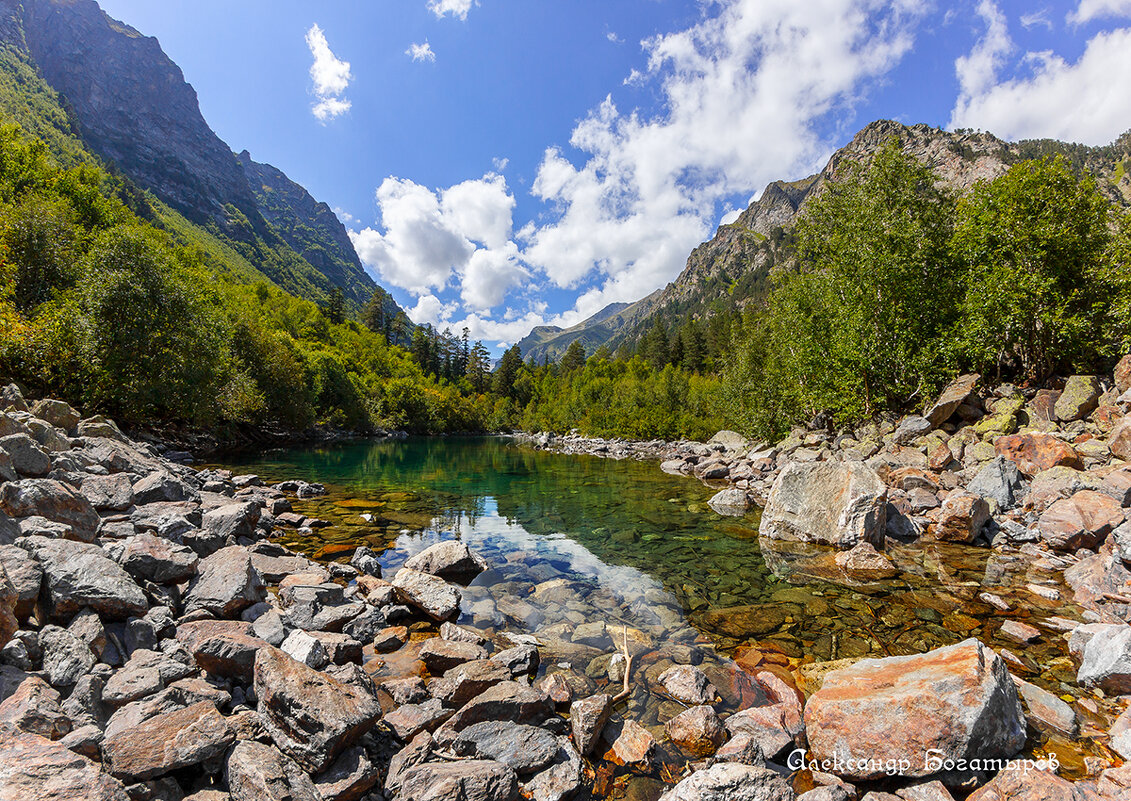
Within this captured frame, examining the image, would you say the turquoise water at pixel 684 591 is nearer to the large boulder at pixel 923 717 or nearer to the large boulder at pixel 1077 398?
the large boulder at pixel 923 717

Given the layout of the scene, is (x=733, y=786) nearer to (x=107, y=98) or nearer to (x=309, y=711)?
(x=309, y=711)

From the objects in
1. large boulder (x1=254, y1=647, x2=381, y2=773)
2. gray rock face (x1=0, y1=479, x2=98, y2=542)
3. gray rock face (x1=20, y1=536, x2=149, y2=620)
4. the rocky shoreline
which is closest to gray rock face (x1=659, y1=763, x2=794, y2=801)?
the rocky shoreline

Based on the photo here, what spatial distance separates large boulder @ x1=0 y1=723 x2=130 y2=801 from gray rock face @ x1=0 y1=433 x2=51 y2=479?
6515 mm

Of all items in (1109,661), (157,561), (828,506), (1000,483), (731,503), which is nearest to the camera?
(1109,661)

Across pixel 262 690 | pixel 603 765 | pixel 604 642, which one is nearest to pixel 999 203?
pixel 604 642

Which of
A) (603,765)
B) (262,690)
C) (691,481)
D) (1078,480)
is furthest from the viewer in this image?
(691,481)

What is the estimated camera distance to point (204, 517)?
28.0 feet

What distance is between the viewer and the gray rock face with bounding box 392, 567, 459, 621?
25.0 ft

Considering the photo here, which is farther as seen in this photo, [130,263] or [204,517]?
[130,263]

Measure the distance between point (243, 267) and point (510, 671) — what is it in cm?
17032

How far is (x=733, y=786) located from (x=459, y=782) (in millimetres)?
2286

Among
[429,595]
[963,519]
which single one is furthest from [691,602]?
[963,519]

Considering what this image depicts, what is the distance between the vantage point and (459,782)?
11.9 ft

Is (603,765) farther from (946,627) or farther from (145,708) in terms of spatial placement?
(946,627)
